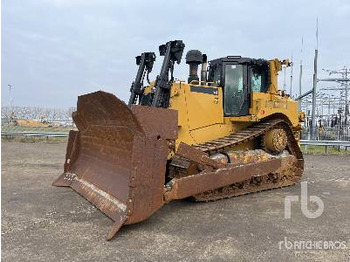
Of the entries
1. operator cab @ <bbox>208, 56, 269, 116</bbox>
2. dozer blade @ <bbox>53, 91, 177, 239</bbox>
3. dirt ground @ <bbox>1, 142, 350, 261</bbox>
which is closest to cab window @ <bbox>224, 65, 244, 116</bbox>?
operator cab @ <bbox>208, 56, 269, 116</bbox>

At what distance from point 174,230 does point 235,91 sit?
11.8 ft

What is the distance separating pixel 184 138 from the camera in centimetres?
630

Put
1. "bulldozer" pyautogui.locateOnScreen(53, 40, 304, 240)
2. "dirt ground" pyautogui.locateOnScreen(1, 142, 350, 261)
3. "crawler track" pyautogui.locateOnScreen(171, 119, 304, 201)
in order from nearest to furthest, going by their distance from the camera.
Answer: "dirt ground" pyautogui.locateOnScreen(1, 142, 350, 261) < "bulldozer" pyautogui.locateOnScreen(53, 40, 304, 240) < "crawler track" pyautogui.locateOnScreen(171, 119, 304, 201)

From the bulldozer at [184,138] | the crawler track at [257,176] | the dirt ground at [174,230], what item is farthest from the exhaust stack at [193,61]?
the dirt ground at [174,230]

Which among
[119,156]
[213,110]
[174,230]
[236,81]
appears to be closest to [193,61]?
[236,81]

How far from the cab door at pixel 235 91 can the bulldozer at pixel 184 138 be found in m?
0.02

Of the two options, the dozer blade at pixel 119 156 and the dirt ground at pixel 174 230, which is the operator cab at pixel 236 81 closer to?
the dirt ground at pixel 174 230

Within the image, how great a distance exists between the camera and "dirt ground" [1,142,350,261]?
3777 mm

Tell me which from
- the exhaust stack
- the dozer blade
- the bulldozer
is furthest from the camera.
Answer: the exhaust stack

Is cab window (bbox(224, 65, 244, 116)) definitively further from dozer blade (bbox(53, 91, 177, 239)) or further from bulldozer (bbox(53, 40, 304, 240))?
dozer blade (bbox(53, 91, 177, 239))

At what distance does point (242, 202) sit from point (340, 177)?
4.40m

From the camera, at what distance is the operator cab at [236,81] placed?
7.21 meters

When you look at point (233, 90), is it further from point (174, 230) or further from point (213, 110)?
point (174, 230)

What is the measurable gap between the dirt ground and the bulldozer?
10.5 inches
